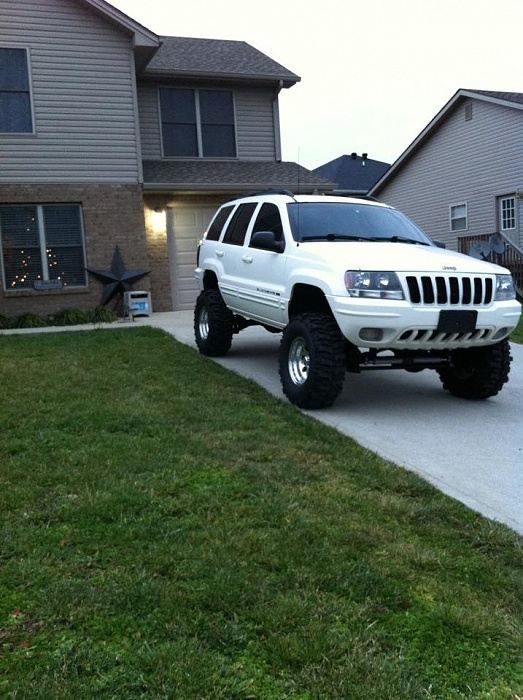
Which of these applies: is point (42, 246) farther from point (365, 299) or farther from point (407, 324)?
point (407, 324)

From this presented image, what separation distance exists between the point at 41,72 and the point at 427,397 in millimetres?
10467

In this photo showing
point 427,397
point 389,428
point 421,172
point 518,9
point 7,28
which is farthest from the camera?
point 421,172

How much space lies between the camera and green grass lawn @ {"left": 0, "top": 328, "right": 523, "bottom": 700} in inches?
88.5

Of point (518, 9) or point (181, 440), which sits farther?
point (518, 9)

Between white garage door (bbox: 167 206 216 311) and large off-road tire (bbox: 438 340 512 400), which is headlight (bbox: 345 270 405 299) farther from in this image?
white garage door (bbox: 167 206 216 311)

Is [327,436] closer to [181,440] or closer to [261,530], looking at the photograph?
[181,440]

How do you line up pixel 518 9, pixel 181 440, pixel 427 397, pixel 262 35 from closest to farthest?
pixel 181 440, pixel 427 397, pixel 518 9, pixel 262 35

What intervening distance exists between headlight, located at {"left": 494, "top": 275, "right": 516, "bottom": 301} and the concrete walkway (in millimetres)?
1042

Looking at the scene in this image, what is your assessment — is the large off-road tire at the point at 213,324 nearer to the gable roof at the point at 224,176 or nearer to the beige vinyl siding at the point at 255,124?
the gable roof at the point at 224,176

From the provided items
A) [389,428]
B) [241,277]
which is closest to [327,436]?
[389,428]

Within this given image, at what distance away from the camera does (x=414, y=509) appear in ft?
11.9

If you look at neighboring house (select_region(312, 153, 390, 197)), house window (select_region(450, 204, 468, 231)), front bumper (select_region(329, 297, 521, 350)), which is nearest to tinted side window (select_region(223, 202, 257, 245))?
front bumper (select_region(329, 297, 521, 350))

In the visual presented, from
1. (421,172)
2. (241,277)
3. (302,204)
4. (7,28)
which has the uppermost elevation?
(7,28)

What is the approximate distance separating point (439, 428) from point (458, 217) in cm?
1928
